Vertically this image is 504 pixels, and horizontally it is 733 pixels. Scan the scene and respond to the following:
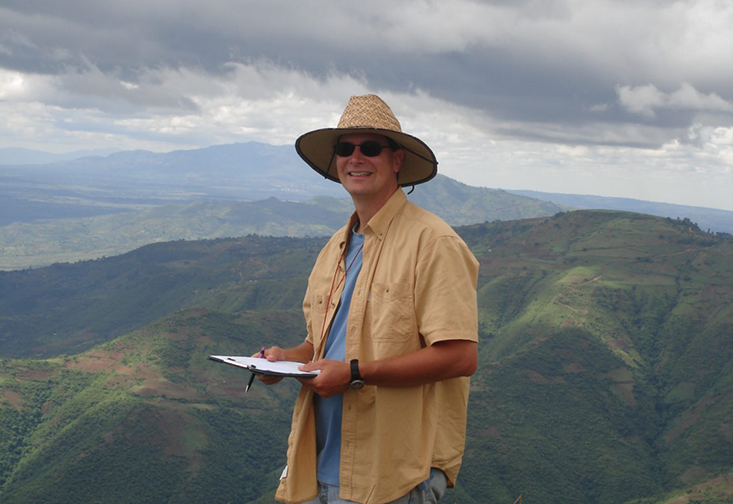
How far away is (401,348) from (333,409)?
30.7 inches

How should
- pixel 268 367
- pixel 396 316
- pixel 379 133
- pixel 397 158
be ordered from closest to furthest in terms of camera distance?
pixel 396 316, pixel 268 367, pixel 379 133, pixel 397 158

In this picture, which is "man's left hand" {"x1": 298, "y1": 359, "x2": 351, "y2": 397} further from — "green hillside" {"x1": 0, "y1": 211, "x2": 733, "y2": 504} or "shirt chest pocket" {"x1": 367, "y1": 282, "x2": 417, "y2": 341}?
"green hillside" {"x1": 0, "y1": 211, "x2": 733, "y2": 504}

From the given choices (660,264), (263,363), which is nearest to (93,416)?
(263,363)

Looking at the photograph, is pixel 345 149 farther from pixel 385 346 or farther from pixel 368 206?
pixel 385 346

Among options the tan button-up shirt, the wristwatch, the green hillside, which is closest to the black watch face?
the wristwatch

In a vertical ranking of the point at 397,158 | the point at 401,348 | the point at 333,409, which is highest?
the point at 397,158

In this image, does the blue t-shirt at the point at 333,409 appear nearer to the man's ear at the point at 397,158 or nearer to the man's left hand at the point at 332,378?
the man's left hand at the point at 332,378

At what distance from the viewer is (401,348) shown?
459cm

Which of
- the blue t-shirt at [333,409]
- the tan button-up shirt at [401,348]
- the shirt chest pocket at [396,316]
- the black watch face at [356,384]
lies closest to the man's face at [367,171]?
the tan button-up shirt at [401,348]

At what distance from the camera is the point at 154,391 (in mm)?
112062

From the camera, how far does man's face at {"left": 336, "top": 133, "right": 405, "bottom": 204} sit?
503 cm

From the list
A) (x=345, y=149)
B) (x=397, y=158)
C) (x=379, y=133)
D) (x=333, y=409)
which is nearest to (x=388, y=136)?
(x=379, y=133)

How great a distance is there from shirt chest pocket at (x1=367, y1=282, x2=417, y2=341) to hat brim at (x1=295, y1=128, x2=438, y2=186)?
3.83 ft

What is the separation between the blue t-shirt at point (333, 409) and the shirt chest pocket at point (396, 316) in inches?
17.4
